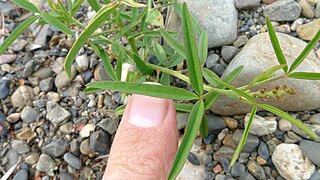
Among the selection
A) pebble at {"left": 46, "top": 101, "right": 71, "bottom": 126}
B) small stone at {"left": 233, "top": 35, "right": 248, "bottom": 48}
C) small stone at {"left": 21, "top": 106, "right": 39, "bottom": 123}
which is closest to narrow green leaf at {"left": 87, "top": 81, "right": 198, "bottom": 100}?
small stone at {"left": 233, "top": 35, "right": 248, "bottom": 48}

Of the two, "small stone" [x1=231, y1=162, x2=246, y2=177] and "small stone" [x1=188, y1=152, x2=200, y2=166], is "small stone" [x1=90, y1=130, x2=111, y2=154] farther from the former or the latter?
"small stone" [x1=231, y1=162, x2=246, y2=177]

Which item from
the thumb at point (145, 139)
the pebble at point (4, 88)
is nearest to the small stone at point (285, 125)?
the thumb at point (145, 139)

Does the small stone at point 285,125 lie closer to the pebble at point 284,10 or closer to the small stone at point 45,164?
the pebble at point 284,10

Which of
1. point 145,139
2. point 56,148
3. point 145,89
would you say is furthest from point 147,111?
point 56,148

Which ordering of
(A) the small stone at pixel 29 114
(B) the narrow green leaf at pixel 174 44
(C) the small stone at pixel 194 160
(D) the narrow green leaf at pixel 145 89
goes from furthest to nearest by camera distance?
(A) the small stone at pixel 29 114 < (C) the small stone at pixel 194 160 < (B) the narrow green leaf at pixel 174 44 < (D) the narrow green leaf at pixel 145 89

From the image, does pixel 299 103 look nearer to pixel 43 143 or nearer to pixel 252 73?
pixel 252 73

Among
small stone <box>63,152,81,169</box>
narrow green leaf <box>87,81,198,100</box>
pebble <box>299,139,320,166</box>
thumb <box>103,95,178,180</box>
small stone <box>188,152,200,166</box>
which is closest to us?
narrow green leaf <box>87,81,198,100</box>
